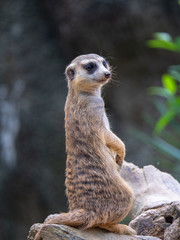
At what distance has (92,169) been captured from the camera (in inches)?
100

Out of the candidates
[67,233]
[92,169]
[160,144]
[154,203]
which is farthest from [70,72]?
[160,144]

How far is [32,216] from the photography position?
6.37 meters

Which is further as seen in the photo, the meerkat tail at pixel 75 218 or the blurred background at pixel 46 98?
the blurred background at pixel 46 98

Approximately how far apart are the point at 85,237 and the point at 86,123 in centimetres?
71

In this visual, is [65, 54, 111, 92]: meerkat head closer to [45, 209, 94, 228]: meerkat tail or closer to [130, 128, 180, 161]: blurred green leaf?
[45, 209, 94, 228]: meerkat tail

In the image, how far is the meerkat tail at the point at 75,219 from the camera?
7.75 feet

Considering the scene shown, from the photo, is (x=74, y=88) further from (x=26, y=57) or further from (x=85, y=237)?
(x=26, y=57)

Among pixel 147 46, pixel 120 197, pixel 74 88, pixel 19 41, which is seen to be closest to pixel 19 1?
pixel 19 41

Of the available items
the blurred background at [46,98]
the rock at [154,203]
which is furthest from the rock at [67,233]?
the blurred background at [46,98]

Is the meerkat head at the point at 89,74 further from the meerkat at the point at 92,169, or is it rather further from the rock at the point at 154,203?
the rock at the point at 154,203

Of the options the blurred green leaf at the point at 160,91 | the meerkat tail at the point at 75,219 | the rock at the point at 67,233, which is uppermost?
the blurred green leaf at the point at 160,91

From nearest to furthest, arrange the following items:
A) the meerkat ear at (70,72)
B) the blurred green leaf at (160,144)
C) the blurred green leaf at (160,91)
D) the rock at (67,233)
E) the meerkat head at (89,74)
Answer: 1. the rock at (67,233)
2. the meerkat head at (89,74)
3. the meerkat ear at (70,72)
4. the blurred green leaf at (160,91)
5. the blurred green leaf at (160,144)

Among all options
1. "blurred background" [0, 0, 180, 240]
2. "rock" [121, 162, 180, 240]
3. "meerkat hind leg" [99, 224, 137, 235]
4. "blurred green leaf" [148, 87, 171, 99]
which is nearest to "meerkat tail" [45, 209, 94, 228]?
"meerkat hind leg" [99, 224, 137, 235]

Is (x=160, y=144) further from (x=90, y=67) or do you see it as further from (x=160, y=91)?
(x=90, y=67)
